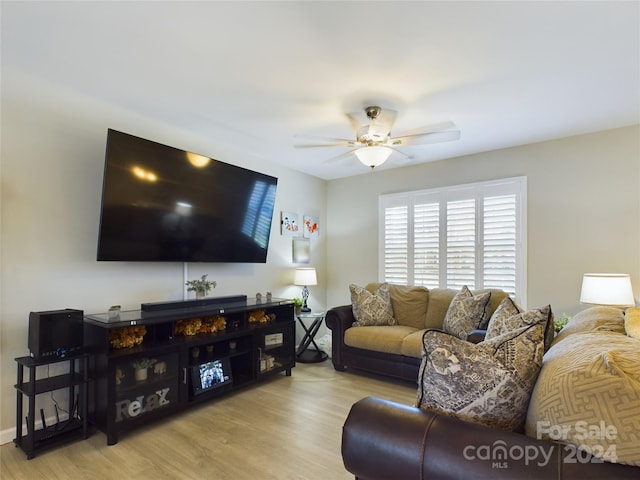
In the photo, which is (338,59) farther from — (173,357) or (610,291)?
(610,291)

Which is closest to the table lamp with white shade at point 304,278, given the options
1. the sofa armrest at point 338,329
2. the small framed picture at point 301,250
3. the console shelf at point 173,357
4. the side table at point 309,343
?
the side table at point 309,343

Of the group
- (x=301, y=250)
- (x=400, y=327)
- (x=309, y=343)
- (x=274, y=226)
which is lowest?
(x=309, y=343)

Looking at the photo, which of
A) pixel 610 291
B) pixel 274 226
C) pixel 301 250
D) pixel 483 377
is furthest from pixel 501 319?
pixel 301 250

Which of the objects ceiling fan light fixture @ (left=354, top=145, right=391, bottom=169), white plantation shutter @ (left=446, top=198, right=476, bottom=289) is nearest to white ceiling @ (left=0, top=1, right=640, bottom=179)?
ceiling fan light fixture @ (left=354, top=145, right=391, bottom=169)

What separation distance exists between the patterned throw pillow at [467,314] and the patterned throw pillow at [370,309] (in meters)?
0.69

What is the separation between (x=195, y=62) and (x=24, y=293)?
2.02 m

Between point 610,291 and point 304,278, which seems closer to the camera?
point 610,291

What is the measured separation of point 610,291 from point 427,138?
2044 mm

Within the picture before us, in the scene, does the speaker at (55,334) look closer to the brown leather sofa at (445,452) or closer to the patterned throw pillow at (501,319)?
the brown leather sofa at (445,452)

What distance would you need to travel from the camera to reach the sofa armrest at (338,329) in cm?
391

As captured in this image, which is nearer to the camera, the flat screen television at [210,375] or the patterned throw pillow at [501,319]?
the patterned throw pillow at [501,319]

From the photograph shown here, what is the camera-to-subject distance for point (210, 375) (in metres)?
3.08

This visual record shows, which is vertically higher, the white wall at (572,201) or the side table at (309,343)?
the white wall at (572,201)

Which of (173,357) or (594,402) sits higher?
(594,402)
